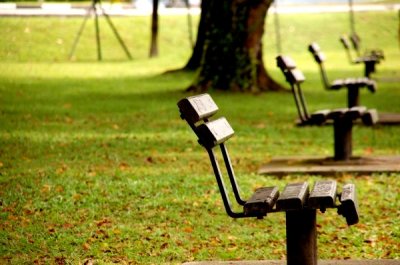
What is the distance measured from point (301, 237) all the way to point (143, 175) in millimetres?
4709

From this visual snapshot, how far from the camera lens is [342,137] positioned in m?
10.6

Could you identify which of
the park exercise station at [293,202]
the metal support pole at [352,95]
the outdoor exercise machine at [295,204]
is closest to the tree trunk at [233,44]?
the metal support pole at [352,95]

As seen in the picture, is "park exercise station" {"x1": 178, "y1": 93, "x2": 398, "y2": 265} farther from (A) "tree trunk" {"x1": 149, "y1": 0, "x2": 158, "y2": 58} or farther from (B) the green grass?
(A) "tree trunk" {"x1": 149, "y1": 0, "x2": 158, "y2": 58}

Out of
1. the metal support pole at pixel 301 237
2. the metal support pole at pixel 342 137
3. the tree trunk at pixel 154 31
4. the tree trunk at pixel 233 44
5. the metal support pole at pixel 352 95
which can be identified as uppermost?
the metal support pole at pixel 301 237

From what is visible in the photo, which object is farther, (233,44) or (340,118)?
(233,44)

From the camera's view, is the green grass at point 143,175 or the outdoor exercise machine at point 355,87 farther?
the outdoor exercise machine at point 355,87

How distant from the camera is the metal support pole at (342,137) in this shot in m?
10.4

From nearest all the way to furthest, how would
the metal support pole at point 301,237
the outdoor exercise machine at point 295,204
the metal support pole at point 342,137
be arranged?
the outdoor exercise machine at point 295,204 < the metal support pole at point 301,237 < the metal support pole at point 342,137

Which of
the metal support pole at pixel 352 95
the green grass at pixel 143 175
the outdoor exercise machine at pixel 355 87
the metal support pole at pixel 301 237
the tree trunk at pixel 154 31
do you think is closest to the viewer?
the metal support pole at pixel 301 237

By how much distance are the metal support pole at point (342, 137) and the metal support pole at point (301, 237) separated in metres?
4.65

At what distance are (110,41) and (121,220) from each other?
29222 mm

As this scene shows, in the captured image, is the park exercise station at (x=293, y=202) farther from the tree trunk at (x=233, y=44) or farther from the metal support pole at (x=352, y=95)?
the tree trunk at (x=233, y=44)

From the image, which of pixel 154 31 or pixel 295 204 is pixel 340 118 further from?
pixel 154 31

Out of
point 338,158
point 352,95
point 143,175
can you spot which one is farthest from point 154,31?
point 143,175
